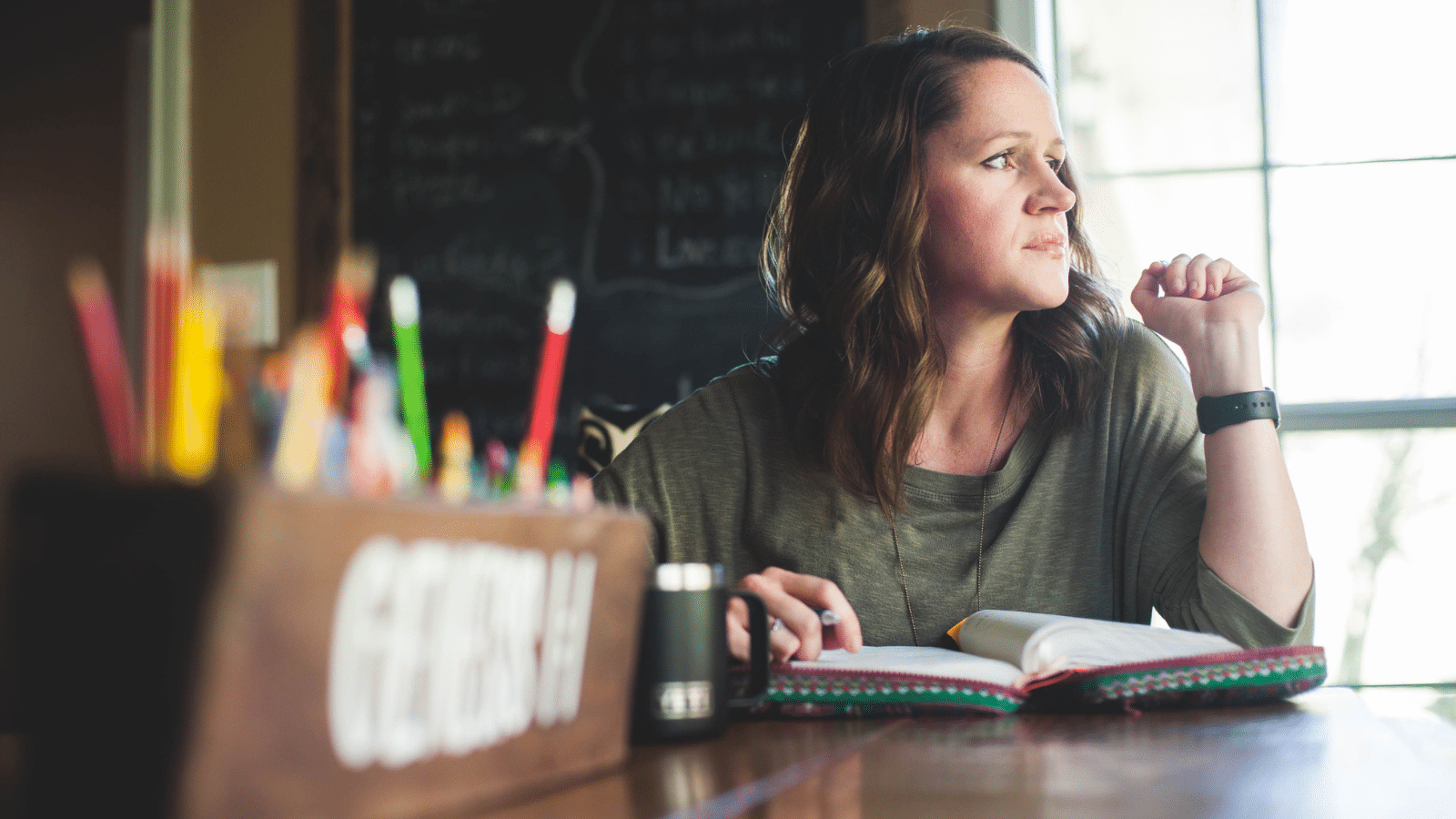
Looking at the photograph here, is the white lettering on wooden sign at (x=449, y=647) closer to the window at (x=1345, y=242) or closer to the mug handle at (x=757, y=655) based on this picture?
the mug handle at (x=757, y=655)

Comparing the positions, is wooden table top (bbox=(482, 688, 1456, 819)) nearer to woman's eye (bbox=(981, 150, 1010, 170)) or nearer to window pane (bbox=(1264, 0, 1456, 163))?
woman's eye (bbox=(981, 150, 1010, 170))

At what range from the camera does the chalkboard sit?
2418 mm

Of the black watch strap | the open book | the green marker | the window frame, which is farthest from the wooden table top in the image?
the window frame

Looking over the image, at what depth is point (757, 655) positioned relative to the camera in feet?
2.11

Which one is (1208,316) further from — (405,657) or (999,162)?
(405,657)

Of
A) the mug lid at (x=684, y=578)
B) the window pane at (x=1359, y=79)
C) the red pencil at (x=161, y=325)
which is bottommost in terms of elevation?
the mug lid at (x=684, y=578)

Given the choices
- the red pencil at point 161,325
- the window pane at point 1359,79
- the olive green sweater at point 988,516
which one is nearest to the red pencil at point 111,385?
the red pencil at point 161,325

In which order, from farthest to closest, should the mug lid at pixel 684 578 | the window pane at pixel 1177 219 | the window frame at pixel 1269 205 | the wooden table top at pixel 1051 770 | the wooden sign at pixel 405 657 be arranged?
the window pane at pixel 1177 219 < the window frame at pixel 1269 205 < the mug lid at pixel 684 578 < the wooden table top at pixel 1051 770 < the wooden sign at pixel 405 657

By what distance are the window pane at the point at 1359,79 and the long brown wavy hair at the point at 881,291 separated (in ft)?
3.58

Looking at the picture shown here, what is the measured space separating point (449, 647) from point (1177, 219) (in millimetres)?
2193

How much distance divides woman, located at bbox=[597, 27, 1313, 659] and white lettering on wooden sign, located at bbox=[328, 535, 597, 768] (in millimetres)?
763

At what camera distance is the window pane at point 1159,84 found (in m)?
2.23

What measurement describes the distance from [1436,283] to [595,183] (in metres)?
1.77

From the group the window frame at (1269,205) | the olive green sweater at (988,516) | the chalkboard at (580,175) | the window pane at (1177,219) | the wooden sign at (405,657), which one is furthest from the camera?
the chalkboard at (580,175)
